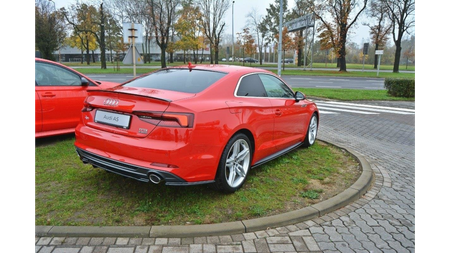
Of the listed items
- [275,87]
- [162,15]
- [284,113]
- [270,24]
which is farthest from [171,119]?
[270,24]

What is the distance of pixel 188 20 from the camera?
41844 millimetres

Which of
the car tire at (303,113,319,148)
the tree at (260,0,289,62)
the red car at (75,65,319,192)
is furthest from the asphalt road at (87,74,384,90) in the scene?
the tree at (260,0,289,62)

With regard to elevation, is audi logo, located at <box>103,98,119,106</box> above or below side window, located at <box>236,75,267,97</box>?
below

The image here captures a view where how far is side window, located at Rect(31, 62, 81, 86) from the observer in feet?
17.8

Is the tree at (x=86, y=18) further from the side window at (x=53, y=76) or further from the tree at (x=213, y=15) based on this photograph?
the side window at (x=53, y=76)

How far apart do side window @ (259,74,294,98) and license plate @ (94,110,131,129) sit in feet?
7.02

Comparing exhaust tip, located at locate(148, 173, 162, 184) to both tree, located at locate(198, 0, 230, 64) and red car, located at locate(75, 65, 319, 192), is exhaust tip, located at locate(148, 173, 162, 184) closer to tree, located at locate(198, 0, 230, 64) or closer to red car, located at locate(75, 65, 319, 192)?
red car, located at locate(75, 65, 319, 192)

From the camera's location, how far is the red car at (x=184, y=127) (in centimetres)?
301

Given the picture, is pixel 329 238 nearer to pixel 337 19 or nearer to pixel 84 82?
pixel 84 82

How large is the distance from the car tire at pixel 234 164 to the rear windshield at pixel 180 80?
76 cm

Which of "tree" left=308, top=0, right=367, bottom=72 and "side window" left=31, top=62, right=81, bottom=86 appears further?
"tree" left=308, top=0, right=367, bottom=72
